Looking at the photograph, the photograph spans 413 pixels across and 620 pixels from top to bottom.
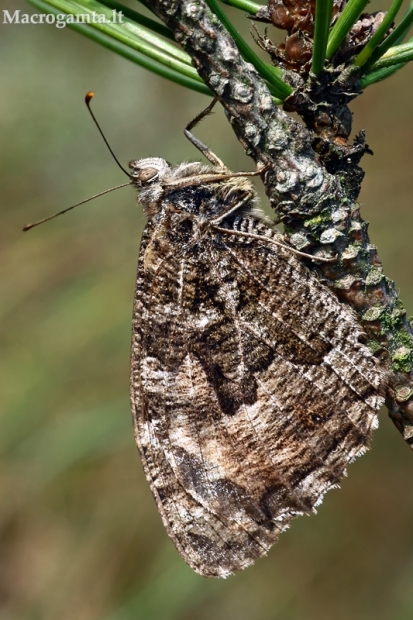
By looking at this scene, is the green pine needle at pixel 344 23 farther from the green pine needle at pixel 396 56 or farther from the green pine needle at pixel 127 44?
the green pine needle at pixel 127 44

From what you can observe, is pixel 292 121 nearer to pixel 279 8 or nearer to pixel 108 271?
pixel 279 8

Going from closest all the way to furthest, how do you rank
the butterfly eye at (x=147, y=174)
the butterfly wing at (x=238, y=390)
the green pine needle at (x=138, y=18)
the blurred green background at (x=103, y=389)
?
the green pine needle at (x=138, y=18)
the butterfly wing at (x=238, y=390)
the butterfly eye at (x=147, y=174)
the blurred green background at (x=103, y=389)

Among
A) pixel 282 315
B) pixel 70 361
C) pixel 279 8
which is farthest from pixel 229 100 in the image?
pixel 70 361

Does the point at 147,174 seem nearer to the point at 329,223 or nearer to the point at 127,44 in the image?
the point at 127,44

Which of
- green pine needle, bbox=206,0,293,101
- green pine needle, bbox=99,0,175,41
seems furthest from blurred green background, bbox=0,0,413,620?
green pine needle, bbox=99,0,175,41

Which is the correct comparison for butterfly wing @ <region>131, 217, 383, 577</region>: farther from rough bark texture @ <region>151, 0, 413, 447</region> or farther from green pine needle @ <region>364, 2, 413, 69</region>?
green pine needle @ <region>364, 2, 413, 69</region>

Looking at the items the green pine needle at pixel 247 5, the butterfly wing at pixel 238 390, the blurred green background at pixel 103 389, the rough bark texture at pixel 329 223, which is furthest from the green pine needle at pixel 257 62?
the blurred green background at pixel 103 389
